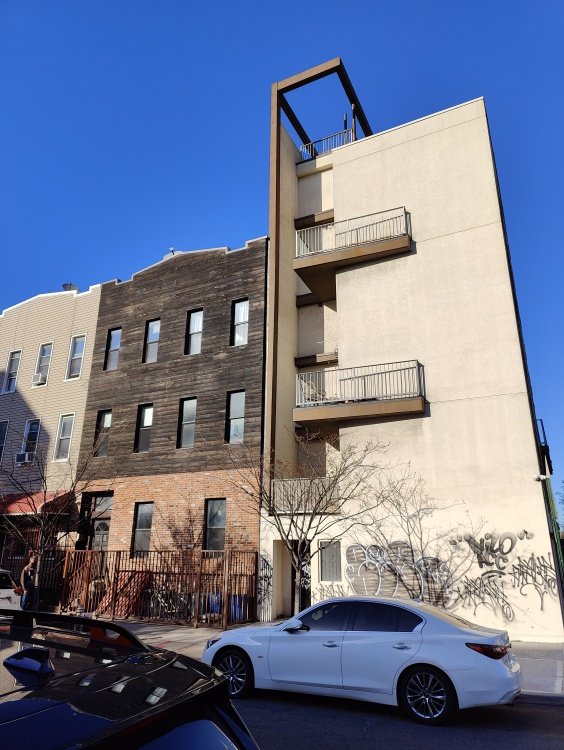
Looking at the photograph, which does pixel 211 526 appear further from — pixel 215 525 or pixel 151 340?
pixel 151 340

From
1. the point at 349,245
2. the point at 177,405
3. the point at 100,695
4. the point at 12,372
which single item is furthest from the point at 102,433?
the point at 100,695

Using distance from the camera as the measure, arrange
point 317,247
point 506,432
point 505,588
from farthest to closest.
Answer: point 317,247, point 506,432, point 505,588

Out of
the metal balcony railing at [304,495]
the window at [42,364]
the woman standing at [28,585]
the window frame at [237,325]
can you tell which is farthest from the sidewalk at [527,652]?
the window at [42,364]

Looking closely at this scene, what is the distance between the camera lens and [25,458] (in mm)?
23188

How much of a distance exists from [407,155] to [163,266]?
1053cm

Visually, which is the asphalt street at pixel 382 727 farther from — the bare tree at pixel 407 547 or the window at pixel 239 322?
the window at pixel 239 322

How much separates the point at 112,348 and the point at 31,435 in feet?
17.7

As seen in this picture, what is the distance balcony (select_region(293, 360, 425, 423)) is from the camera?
51.6 ft

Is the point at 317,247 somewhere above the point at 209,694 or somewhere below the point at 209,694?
above

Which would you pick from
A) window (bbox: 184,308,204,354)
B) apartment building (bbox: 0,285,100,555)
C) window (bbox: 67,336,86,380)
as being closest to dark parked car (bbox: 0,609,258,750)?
window (bbox: 184,308,204,354)

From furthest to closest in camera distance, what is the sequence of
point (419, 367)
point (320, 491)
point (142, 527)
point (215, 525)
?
1. point (142, 527)
2. point (215, 525)
3. point (419, 367)
4. point (320, 491)

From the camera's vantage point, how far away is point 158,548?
60.2ft

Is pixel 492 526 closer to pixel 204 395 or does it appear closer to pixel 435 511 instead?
pixel 435 511

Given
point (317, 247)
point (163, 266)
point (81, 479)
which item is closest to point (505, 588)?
point (317, 247)
